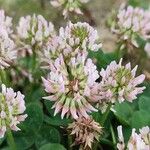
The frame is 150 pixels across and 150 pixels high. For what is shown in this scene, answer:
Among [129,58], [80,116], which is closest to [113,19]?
[129,58]

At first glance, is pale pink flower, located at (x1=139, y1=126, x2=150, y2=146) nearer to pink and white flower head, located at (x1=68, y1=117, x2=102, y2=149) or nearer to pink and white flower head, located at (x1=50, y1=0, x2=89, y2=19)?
pink and white flower head, located at (x1=68, y1=117, x2=102, y2=149)

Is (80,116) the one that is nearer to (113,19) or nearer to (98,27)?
(113,19)

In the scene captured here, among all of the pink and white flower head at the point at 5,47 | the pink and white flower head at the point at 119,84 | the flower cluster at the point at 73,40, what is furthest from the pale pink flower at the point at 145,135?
the pink and white flower head at the point at 5,47

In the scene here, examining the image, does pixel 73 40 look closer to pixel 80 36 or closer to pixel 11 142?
pixel 80 36

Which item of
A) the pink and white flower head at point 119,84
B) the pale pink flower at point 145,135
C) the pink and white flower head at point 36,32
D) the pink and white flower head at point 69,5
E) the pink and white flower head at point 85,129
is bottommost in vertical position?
the pale pink flower at point 145,135

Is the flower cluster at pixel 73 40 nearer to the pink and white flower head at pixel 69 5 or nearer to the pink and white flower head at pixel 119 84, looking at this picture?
the pink and white flower head at pixel 119 84

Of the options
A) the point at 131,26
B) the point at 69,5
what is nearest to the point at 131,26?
the point at 131,26
